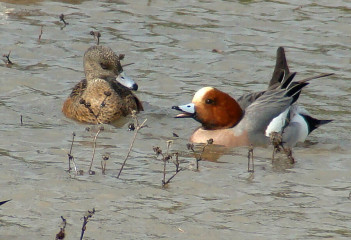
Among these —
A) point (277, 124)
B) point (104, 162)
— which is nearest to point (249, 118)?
point (277, 124)

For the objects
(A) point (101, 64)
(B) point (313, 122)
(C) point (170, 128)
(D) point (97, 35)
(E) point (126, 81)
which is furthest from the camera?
(D) point (97, 35)

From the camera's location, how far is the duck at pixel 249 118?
755cm

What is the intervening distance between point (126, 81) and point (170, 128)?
2.27 ft

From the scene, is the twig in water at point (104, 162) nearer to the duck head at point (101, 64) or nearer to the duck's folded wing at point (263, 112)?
the duck's folded wing at point (263, 112)

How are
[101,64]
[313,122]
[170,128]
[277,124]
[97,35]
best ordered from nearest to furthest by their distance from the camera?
[277,124]
[313,122]
[170,128]
[101,64]
[97,35]

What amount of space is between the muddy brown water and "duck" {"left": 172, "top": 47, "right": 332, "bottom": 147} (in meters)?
0.18

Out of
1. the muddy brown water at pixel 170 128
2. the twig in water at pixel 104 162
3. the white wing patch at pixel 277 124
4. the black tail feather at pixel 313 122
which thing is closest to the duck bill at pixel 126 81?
the muddy brown water at pixel 170 128

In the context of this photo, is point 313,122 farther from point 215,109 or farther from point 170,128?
point 170,128

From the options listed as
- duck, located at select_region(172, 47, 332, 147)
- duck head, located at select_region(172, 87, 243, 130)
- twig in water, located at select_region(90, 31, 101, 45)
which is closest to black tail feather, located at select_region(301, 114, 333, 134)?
duck, located at select_region(172, 47, 332, 147)

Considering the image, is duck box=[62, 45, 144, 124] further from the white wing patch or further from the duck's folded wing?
the white wing patch

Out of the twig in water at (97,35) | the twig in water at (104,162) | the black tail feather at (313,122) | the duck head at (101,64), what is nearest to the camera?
the twig in water at (104,162)

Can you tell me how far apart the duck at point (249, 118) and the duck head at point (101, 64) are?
1.31 meters

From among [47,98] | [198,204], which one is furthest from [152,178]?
[47,98]

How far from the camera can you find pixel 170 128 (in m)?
8.16
